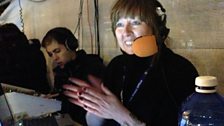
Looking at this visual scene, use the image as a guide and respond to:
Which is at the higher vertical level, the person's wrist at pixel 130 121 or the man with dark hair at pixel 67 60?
the man with dark hair at pixel 67 60

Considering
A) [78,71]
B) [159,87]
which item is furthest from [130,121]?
[78,71]

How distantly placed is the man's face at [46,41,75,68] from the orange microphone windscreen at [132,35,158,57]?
0.97 ft

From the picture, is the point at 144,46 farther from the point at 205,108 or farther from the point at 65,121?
the point at 65,121

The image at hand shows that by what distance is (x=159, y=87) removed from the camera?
788mm

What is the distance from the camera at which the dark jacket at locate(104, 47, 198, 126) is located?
78 centimetres

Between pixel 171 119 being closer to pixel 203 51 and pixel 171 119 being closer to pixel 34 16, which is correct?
pixel 203 51

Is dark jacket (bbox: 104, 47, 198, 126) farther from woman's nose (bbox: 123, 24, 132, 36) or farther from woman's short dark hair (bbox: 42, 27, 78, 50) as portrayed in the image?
woman's short dark hair (bbox: 42, 27, 78, 50)

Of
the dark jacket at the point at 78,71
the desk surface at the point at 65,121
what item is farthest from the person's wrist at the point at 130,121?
the desk surface at the point at 65,121

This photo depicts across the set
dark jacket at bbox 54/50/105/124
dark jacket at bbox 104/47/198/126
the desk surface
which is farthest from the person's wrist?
the desk surface

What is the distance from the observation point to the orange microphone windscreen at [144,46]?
0.71 metres

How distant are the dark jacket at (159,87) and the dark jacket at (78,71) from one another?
0.27 feet

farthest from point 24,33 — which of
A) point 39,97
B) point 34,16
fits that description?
point 39,97

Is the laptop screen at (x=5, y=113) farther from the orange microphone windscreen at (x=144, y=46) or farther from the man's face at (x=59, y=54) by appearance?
the orange microphone windscreen at (x=144, y=46)

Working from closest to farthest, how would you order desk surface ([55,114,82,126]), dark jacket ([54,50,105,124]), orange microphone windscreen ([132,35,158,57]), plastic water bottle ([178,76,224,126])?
plastic water bottle ([178,76,224,126])
orange microphone windscreen ([132,35,158,57])
dark jacket ([54,50,105,124])
desk surface ([55,114,82,126])
